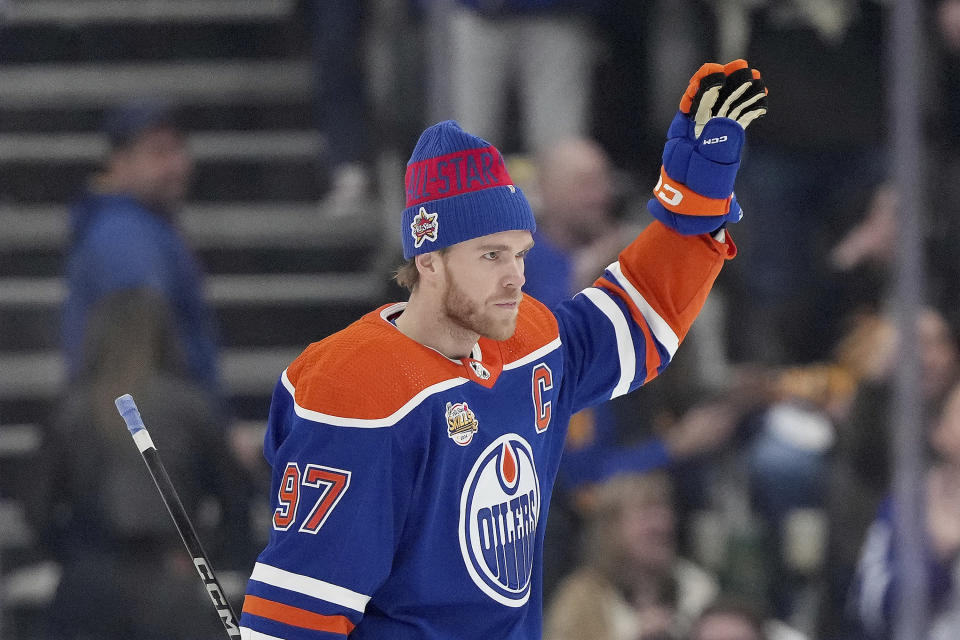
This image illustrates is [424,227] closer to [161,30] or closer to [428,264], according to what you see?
[428,264]

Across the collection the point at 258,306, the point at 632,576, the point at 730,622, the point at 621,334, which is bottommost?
the point at 730,622

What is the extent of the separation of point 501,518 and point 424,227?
38 centimetres

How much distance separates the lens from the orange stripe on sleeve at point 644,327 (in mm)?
2023

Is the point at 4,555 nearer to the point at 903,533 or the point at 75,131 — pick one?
the point at 75,131

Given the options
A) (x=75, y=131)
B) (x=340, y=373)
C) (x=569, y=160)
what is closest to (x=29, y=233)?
(x=75, y=131)

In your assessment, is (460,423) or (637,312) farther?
(637,312)

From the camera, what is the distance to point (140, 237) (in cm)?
339

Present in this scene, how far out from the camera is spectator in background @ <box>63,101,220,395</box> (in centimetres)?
339

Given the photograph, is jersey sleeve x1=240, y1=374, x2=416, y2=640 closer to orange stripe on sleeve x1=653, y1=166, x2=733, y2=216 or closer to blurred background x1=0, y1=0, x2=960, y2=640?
orange stripe on sleeve x1=653, y1=166, x2=733, y2=216

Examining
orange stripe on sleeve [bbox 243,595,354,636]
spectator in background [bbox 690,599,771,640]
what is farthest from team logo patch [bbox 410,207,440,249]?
spectator in background [bbox 690,599,771,640]

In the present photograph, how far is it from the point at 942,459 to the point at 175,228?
6.42ft

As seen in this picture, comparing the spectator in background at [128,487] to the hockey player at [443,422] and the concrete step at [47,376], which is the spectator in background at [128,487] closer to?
the concrete step at [47,376]

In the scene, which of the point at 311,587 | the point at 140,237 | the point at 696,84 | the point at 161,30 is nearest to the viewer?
the point at 311,587

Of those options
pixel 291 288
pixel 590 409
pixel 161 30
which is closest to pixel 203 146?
pixel 161 30
